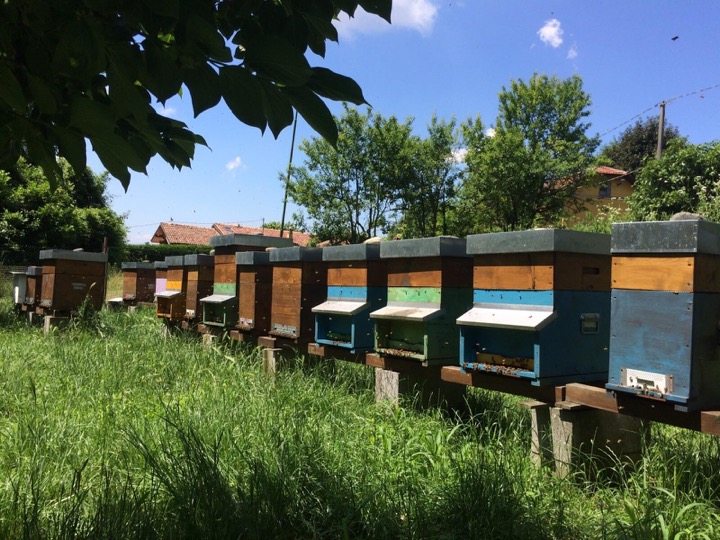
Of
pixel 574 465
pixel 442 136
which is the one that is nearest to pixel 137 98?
pixel 574 465

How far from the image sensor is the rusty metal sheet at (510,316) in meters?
2.78

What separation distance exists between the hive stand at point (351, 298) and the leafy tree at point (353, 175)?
55.4ft

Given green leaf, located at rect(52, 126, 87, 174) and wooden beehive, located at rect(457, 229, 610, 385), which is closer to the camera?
green leaf, located at rect(52, 126, 87, 174)

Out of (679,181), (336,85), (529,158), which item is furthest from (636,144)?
(336,85)

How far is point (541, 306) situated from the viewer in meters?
2.88

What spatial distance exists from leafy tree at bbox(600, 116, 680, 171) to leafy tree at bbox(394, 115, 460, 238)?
15.2 m

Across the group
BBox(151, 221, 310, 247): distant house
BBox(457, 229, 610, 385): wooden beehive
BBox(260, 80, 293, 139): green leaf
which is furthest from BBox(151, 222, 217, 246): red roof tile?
BBox(260, 80, 293, 139): green leaf

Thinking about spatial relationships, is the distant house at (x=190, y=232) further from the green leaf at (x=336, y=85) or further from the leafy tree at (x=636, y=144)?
the green leaf at (x=336, y=85)

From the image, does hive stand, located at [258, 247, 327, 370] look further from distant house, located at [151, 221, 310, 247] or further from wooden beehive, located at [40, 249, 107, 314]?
distant house, located at [151, 221, 310, 247]

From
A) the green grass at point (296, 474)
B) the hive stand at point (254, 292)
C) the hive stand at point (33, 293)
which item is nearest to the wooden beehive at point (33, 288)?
the hive stand at point (33, 293)

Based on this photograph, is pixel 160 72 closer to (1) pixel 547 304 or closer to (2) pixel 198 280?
(1) pixel 547 304

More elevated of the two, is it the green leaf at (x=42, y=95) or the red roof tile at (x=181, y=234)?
the red roof tile at (x=181, y=234)

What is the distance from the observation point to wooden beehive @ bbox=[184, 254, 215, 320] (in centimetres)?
689

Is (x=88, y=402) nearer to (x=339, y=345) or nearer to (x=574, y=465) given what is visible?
(x=339, y=345)
